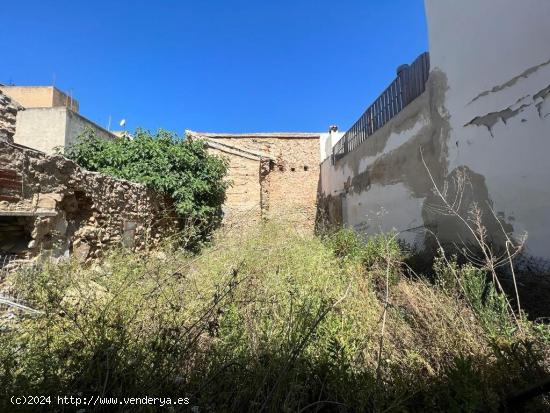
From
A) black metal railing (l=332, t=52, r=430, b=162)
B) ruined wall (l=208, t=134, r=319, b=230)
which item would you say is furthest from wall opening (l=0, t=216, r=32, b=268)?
ruined wall (l=208, t=134, r=319, b=230)

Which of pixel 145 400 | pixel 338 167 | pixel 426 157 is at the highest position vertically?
pixel 338 167

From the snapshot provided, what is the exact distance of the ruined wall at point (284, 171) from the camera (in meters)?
11.6

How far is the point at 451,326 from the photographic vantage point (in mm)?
2711

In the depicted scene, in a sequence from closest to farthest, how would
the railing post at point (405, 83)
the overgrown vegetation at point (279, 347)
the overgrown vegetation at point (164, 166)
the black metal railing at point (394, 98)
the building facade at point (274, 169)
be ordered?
the overgrown vegetation at point (279, 347)
the black metal railing at point (394, 98)
the railing post at point (405, 83)
the overgrown vegetation at point (164, 166)
the building facade at point (274, 169)

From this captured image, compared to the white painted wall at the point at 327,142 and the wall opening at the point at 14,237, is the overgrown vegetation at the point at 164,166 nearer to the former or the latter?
the wall opening at the point at 14,237

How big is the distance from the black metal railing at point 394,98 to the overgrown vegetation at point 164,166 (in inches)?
155

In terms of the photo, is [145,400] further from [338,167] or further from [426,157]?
[338,167]

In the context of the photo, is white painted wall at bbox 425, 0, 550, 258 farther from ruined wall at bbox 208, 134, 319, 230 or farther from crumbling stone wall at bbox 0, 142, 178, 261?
ruined wall at bbox 208, 134, 319, 230

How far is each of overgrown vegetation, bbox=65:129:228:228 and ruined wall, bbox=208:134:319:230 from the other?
90.0 inches

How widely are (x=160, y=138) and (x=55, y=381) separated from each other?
26.3 ft

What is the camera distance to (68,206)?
5004mm

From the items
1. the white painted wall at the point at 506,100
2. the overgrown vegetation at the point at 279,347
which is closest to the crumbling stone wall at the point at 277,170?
the white painted wall at the point at 506,100

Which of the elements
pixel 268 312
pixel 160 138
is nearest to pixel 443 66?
pixel 268 312

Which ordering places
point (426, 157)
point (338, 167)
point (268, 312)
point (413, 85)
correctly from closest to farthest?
point (268, 312) → point (426, 157) → point (413, 85) → point (338, 167)
